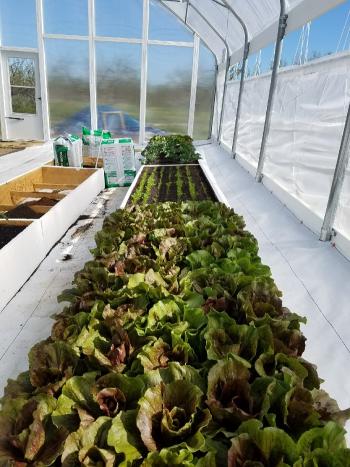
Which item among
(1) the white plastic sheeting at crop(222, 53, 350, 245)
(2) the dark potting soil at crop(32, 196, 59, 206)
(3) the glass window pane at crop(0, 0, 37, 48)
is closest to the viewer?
(1) the white plastic sheeting at crop(222, 53, 350, 245)

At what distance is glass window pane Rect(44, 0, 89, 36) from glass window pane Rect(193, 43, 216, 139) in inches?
126

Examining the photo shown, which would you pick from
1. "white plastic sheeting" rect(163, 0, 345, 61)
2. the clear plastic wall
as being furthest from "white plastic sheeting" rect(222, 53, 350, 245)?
Answer: "white plastic sheeting" rect(163, 0, 345, 61)

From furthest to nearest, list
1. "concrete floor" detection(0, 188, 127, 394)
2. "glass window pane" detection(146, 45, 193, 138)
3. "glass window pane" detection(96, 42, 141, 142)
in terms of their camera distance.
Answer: "glass window pane" detection(146, 45, 193, 138) < "glass window pane" detection(96, 42, 141, 142) < "concrete floor" detection(0, 188, 127, 394)

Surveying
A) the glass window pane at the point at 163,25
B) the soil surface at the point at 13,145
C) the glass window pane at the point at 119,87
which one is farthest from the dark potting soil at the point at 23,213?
the glass window pane at the point at 163,25

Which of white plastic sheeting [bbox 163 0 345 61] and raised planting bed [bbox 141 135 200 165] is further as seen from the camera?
raised planting bed [bbox 141 135 200 165]

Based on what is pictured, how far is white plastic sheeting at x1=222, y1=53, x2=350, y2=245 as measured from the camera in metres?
3.16

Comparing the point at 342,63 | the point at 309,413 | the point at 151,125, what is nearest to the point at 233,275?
the point at 309,413

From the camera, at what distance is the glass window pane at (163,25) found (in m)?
9.62

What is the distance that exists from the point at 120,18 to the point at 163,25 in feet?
3.77

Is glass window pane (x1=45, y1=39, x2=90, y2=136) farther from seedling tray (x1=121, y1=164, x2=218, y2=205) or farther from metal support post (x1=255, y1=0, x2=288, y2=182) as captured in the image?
metal support post (x1=255, y1=0, x2=288, y2=182)

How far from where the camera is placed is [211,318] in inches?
50.8

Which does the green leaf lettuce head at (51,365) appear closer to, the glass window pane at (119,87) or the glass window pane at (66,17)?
the glass window pane at (119,87)

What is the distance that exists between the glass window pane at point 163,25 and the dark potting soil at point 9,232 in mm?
8552

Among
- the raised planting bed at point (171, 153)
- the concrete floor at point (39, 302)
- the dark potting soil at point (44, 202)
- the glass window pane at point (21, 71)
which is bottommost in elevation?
the concrete floor at point (39, 302)
